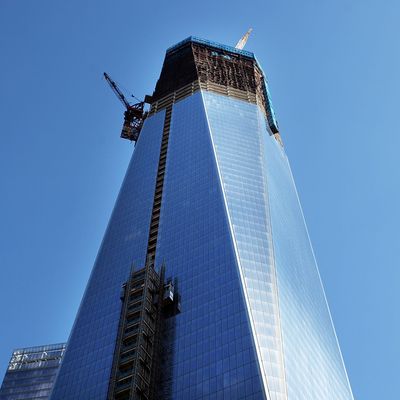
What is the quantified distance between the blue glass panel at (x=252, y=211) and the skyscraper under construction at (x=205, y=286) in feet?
0.88

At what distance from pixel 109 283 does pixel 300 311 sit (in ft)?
115

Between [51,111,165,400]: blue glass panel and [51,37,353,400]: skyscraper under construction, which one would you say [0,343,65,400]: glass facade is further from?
[51,37,353,400]: skyscraper under construction

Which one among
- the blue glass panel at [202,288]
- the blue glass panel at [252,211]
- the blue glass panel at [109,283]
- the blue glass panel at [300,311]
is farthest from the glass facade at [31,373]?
the blue glass panel at [252,211]

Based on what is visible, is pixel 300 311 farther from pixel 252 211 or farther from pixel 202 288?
pixel 252 211

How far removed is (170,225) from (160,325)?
27.1 metres

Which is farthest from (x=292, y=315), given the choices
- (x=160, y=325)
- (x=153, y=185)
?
(x=153, y=185)

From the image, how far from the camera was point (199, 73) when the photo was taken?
617ft

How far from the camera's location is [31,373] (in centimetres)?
16988

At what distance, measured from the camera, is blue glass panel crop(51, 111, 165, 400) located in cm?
10294

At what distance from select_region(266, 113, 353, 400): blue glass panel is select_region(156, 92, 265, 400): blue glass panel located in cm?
802

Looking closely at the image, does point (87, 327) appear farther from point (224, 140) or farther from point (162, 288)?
point (224, 140)

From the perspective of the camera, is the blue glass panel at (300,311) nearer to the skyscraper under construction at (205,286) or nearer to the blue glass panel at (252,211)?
the skyscraper under construction at (205,286)

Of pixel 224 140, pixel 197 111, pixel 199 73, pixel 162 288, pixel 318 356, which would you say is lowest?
pixel 318 356

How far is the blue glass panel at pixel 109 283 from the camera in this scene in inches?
4053
